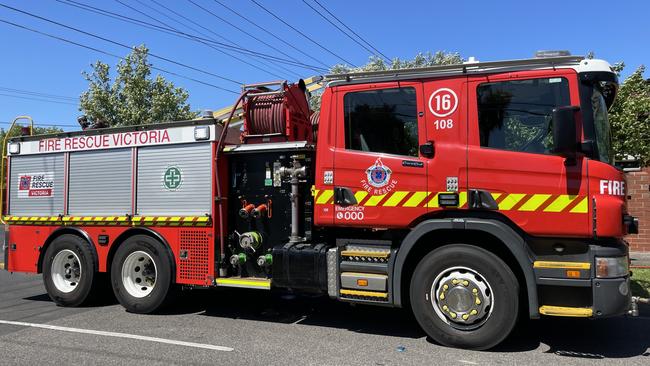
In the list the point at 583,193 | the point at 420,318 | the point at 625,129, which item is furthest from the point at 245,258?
the point at 625,129

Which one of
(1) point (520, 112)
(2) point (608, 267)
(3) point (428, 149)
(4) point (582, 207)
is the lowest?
(2) point (608, 267)

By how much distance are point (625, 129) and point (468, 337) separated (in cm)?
554

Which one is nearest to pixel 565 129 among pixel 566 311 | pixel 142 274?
pixel 566 311

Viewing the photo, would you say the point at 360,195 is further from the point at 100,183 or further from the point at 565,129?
the point at 100,183

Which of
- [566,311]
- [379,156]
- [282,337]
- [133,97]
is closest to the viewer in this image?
[566,311]

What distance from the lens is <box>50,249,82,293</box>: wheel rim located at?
26.3 ft

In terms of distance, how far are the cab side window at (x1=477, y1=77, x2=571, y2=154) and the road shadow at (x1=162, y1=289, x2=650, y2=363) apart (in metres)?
2.15

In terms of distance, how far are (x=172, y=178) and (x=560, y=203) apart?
493cm

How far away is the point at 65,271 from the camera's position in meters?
8.11

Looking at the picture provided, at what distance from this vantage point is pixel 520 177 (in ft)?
17.5

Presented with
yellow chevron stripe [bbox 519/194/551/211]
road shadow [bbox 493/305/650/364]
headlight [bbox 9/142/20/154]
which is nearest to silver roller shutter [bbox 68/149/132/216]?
headlight [bbox 9/142/20/154]

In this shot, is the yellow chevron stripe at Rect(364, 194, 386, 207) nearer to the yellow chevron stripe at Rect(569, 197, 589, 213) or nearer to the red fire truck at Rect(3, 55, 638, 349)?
the red fire truck at Rect(3, 55, 638, 349)

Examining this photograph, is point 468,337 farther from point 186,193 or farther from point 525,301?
point 186,193

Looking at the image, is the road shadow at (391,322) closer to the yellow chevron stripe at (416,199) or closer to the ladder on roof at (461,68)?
the yellow chevron stripe at (416,199)
